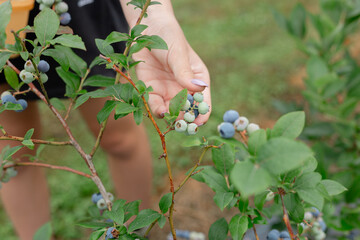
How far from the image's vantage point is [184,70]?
35.4 inches

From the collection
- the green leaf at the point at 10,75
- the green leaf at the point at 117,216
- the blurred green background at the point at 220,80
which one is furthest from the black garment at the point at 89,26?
the blurred green background at the point at 220,80

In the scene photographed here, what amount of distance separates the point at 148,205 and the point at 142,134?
350mm

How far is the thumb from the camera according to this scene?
2.83ft

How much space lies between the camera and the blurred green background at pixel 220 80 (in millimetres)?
2316

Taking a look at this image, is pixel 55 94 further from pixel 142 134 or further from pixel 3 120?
pixel 142 134

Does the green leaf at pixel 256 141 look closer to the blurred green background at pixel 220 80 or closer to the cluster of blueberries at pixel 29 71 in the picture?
the cluster of blueberries at pixel 29 71

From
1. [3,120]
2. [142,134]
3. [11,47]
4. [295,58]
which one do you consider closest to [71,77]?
[11,47]

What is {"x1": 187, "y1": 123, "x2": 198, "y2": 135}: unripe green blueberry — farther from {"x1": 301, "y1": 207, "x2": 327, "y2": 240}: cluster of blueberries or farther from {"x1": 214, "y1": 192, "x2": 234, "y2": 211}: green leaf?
{"x1": 301, "y1": 207, "x2": 327, "y2": 240}: cluster of blueberries

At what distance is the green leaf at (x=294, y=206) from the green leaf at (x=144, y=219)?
0.24 meters

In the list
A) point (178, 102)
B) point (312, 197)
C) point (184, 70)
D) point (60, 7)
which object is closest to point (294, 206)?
point (312, 197)

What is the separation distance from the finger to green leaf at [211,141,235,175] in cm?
21

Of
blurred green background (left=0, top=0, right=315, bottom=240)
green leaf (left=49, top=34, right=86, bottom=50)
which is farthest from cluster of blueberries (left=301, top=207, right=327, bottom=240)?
blurred green background (left=0, top=0, right=315, bottom=240)

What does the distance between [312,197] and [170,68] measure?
0.50 m

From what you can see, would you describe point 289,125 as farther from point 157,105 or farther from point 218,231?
point 157,105
